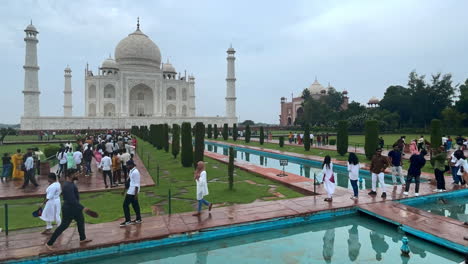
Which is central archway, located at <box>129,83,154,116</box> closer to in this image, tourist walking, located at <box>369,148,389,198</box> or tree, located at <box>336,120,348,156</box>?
tree, located at <box>336,120,348,156</box>

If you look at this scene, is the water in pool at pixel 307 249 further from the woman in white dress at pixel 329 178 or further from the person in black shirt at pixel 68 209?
the woman in white dress at pixel 329 178

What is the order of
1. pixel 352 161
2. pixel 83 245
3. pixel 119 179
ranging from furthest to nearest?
pixel 119 179
pixel 352 161
pixel 83 245

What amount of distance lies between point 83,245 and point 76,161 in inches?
220

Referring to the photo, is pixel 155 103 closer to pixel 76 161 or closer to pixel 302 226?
pixel 76 161

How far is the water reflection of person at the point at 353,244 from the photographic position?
14.2 feet

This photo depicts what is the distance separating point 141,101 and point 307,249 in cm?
4611

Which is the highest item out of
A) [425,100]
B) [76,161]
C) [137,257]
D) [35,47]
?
[35,47]

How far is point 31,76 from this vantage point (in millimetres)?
34594

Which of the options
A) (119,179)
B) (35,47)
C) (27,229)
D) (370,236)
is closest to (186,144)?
(119,179)

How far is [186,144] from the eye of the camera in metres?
11.2

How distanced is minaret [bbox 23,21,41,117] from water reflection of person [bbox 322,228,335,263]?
1544 inches

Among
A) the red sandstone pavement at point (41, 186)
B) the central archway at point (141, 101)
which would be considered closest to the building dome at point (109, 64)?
the central archway at point (141, 101)

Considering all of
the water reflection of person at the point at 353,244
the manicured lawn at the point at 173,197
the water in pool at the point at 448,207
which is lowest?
the water reflection of person at the point at 353,244

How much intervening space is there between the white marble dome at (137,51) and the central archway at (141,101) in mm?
4043
